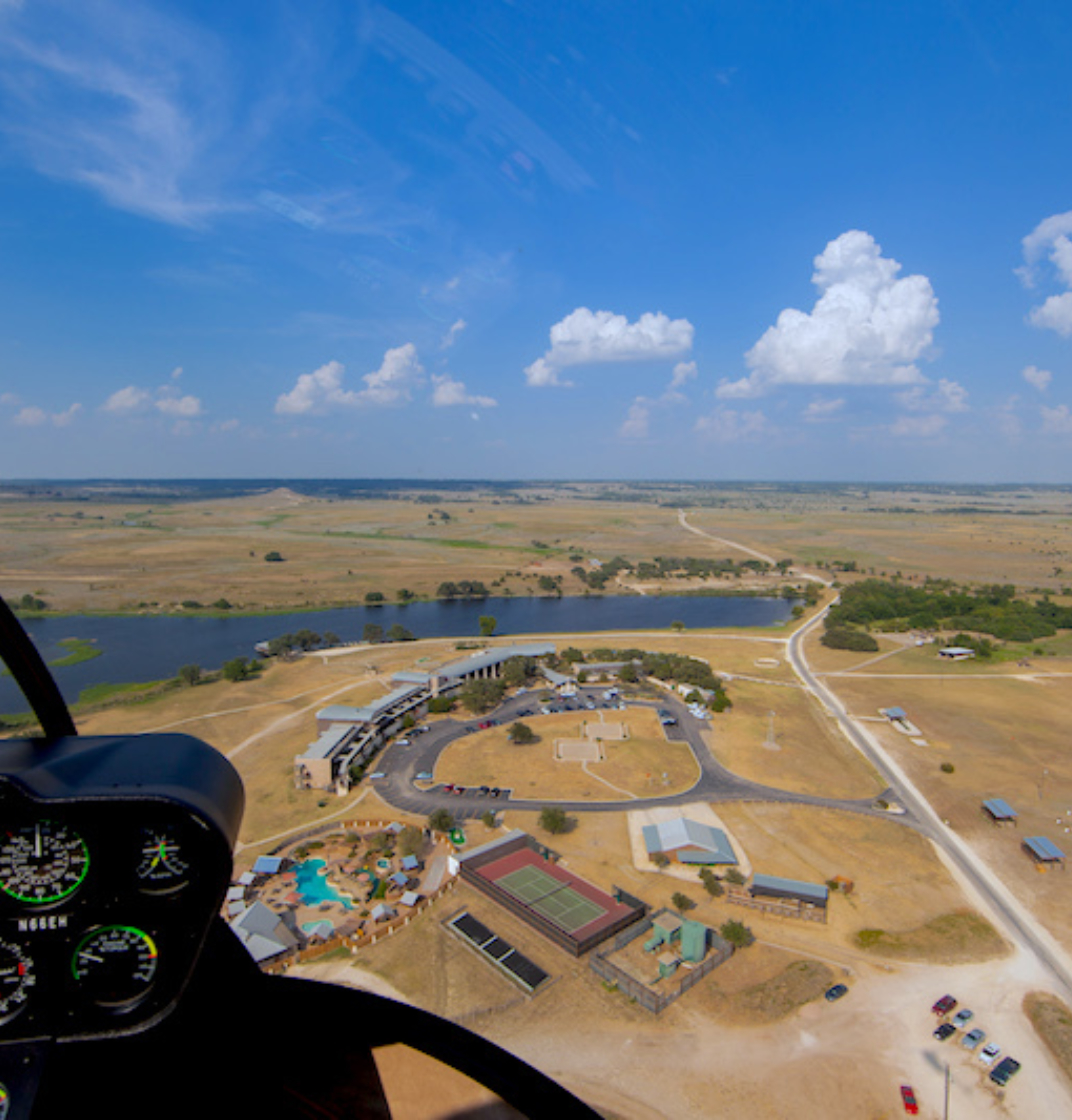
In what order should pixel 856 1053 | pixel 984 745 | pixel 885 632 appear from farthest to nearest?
pixel 885 632, pixel 984 745, pixel 856 1053

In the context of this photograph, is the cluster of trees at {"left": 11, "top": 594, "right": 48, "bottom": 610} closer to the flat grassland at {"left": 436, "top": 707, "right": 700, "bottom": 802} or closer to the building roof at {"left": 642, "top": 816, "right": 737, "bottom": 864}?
the flat grassland at {"left": 436, "top": 707, "right": 700, "bottom": 802}

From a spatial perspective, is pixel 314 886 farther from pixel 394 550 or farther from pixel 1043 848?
pixel 394 550

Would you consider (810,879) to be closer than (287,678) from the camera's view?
Yes

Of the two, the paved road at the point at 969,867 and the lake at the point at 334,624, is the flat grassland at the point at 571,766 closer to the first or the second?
the paved road at the point at 969,867

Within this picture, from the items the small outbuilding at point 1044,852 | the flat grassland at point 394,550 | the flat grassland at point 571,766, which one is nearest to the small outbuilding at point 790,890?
the flat grassland at point 571,766

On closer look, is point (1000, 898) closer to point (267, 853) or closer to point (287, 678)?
point (267, 853)

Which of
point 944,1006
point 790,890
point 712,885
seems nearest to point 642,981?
point 712,885

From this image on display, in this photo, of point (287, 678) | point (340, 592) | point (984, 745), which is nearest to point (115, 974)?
point (984, 745)
